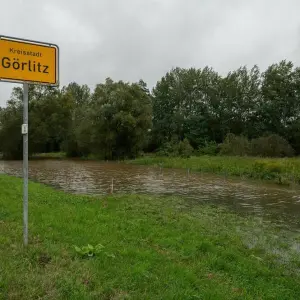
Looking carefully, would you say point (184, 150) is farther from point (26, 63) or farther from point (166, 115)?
point (26, 63)

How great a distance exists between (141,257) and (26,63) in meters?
3.49

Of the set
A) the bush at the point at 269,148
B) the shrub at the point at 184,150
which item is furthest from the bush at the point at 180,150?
the bush at the point at 269,148

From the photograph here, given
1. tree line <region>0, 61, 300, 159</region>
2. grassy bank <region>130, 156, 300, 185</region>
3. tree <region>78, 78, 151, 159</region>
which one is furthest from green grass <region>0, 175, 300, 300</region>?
tree <region>78, 78, 151, 159</region>

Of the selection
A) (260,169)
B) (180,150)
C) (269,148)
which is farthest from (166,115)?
(260,169)

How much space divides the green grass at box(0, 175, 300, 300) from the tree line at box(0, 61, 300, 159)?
29704 millimetres

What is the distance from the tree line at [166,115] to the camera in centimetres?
4259

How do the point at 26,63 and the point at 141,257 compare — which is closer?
the point at 26,63

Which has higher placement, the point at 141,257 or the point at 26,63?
the point at 26,63

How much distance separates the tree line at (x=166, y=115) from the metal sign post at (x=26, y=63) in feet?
110

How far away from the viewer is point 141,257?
530 centimetres

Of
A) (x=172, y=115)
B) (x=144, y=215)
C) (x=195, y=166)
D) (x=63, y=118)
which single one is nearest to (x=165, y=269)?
(x=144, y=215)

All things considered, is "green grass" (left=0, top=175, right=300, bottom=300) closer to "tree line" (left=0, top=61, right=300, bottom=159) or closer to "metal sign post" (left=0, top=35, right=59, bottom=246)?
"metal sign post" (left=0, top=35, right=59, bottom=246)

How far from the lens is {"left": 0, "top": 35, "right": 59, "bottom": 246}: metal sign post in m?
4.71

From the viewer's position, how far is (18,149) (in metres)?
50.9
